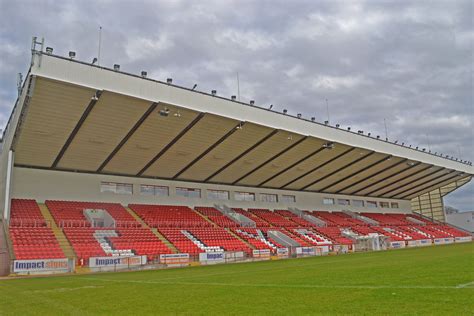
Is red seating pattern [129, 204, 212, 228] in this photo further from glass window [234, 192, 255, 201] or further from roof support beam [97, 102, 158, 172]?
glass window [234, 192, 255, 201]

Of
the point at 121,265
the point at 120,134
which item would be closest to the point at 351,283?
the point at 121,265

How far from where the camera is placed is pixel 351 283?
370 inches

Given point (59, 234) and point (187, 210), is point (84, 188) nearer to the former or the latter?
point (59, 234)

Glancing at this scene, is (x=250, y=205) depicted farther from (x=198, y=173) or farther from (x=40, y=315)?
(x=40, y=315)

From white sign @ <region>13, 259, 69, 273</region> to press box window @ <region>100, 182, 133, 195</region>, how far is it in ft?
37.4

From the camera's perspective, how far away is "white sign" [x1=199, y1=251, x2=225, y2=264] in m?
25.3

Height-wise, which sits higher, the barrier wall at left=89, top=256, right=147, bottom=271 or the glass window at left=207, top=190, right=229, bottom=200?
the glass window at left=207, top=190, right=229, bottom=200

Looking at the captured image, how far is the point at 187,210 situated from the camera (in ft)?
116

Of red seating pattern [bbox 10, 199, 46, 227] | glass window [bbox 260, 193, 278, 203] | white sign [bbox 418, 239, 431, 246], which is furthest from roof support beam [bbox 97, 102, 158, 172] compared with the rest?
white sign [bbox 418, 239, 431, 246]

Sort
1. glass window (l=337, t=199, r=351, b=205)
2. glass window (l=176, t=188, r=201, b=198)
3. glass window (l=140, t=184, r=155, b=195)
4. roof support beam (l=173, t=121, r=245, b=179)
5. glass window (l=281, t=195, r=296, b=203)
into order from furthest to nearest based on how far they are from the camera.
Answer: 1. glass window (l=337, t=199, r=351, b=205)
2. glass window (l=281, t=195, r=296, b=203)
3. glass window (l=176, t=188, r=201, b=198)
4. glass window (l=140, t=184, r=155, b=195)
5. roof support beam (l=173, t=121, r=245, b=179)

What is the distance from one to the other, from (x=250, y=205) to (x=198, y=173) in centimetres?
858

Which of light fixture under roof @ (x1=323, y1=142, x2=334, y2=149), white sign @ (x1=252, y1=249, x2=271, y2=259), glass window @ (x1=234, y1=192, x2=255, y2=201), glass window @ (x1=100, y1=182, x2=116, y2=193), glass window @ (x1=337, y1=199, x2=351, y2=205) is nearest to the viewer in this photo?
white sign @ (x1=252, y1=249, x2=271, y2=259)

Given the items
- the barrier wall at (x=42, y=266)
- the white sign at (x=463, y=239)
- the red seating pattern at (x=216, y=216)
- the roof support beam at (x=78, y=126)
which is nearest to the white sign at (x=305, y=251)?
the red seating pattern at (x=216, y=216)

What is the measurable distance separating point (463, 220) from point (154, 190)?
50.9m
